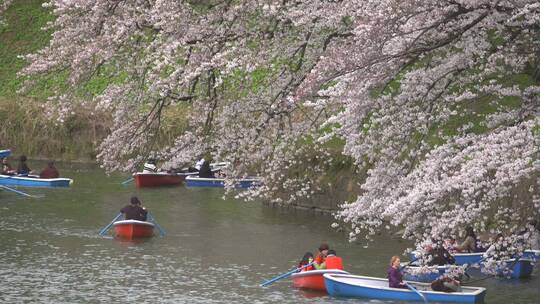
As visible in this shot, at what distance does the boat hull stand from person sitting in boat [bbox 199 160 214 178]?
5527 millimetres

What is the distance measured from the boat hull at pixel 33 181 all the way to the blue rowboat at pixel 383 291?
69.5 ft

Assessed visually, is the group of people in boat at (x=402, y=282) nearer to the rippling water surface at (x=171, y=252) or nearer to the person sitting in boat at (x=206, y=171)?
the rippling water surface at (x=171, y=252)

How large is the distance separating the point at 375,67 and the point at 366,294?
8063 millimetres

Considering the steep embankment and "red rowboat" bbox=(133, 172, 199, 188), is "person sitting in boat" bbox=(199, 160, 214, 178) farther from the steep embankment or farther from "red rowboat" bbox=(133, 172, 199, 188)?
the steep embankment

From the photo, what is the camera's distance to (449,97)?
61.1 ft

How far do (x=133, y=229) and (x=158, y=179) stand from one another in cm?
1422

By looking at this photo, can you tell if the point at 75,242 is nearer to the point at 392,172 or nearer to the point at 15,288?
the point at 15,288

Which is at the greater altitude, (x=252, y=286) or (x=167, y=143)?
(x=167, y=143)

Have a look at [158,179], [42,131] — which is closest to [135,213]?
[158,179]

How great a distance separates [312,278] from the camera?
26.3 meters

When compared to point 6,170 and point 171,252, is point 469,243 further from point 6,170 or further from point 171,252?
point 6,170

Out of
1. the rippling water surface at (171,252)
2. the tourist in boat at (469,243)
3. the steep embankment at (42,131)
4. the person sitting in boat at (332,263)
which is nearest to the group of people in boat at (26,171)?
the rippling water surface at (171,252)

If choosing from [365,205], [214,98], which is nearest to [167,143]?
[214,98]

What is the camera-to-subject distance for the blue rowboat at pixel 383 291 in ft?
79.4
